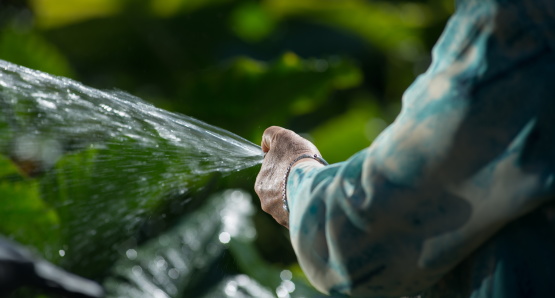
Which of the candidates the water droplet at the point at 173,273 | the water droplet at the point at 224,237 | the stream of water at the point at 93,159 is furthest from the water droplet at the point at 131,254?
the water droplet at the point at 224,237

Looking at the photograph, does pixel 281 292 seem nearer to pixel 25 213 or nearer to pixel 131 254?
pixel 131 254

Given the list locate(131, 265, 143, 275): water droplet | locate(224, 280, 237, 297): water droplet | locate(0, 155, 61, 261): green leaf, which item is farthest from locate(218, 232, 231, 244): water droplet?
locate(0, 155, 61, 261): green leaf

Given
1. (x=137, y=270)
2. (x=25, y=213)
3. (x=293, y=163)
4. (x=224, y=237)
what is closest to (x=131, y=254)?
(x=137, y=270)

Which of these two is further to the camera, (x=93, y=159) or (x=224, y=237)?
(x=224, y=237)

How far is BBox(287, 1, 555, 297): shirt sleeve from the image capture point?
2.83 ft

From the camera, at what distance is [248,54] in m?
4.09

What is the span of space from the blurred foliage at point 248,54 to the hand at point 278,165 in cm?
151

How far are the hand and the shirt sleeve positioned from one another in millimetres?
224

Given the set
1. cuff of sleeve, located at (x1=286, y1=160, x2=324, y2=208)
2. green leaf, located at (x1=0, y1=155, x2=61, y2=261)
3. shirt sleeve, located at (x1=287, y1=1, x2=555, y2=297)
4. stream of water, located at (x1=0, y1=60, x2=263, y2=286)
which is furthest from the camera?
green leaf, located at (x1=0, y1=155, x2=61, y2=261)

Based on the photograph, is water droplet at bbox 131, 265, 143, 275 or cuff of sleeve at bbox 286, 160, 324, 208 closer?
cuff of sleeve at bbox 286, 160, 324, 208

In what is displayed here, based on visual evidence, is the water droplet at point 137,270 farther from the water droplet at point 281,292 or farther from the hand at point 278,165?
the hand at point 278,165

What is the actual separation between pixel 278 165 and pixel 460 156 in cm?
36

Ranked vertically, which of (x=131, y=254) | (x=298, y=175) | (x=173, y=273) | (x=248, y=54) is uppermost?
(x=248, y=54)

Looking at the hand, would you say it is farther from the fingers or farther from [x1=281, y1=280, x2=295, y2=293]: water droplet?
[x1=281, y1=280, x2=295, y2=293]: water droplet
